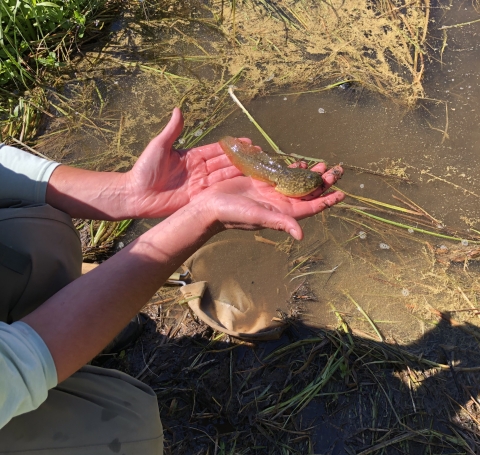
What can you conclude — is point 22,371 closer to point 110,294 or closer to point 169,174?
point 110,294

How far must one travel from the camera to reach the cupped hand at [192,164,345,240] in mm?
2311

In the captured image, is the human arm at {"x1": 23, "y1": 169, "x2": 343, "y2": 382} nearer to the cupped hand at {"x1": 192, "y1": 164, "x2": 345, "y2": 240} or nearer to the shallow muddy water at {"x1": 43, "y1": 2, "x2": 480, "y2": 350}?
the cupped hand at {"x1": 192, "y1": 164, "x2": 345, "y2": 240}

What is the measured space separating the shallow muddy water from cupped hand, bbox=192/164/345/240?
81cm

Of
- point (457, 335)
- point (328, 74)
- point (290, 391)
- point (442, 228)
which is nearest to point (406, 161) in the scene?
point (442, 228)

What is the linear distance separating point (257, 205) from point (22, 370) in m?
1.35

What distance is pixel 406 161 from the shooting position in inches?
159

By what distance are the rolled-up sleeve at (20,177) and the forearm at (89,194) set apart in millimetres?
60

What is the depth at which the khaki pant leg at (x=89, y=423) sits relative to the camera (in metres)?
1.89

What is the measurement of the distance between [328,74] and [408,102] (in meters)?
0.86

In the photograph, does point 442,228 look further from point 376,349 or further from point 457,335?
point 376,349

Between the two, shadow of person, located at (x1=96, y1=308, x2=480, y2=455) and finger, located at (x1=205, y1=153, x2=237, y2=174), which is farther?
finger, located at (x1=205, y1=153, x2=237, y2=174)

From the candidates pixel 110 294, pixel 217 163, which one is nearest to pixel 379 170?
pixel 217 163

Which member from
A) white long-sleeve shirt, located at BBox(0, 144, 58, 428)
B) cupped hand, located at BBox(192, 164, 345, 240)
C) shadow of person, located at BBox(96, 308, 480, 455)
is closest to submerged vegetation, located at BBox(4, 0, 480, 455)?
shadow of person, located at BBox(96, 308, 480, 455)

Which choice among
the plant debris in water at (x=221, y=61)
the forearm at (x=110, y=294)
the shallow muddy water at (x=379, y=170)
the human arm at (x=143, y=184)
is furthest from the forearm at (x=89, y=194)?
the plant debris in water at (x=221, y=61)
